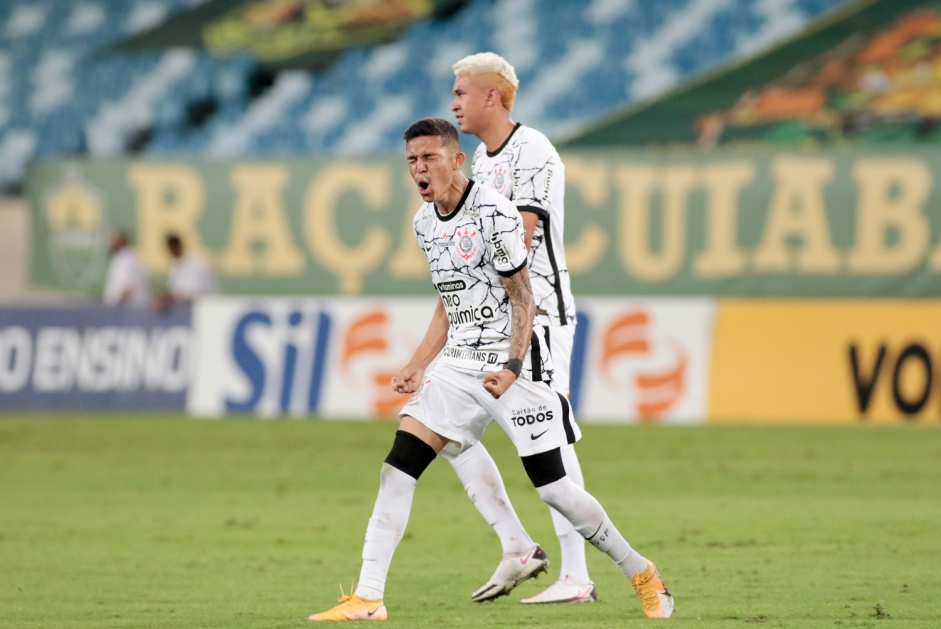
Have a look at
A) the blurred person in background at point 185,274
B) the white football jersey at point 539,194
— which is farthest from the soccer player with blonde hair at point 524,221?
the blurred person in background at point 185,274

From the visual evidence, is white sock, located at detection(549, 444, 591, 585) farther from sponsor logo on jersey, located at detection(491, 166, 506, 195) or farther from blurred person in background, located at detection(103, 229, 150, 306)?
blurred person in background, located at detection(103, 229, 150, 306)

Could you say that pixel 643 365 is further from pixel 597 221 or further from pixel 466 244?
pixel 466 244

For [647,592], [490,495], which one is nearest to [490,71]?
[490,495]

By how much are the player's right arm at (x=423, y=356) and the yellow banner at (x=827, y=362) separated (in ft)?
35.8

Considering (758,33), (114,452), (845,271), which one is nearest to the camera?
(114,452)

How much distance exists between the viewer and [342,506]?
1089cm

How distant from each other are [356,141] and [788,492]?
1620 centimetres

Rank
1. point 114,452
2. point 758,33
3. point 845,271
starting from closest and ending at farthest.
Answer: point 114,452
point 845,271
point 758,33

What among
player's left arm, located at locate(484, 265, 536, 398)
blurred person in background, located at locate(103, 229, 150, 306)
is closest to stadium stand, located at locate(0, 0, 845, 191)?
blurred person in background, located at locate(103, 229, 150, 306)

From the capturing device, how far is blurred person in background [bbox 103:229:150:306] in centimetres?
2084

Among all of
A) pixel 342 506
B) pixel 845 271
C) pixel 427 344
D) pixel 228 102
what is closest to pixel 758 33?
pixel 845 271

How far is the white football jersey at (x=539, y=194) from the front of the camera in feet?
23.2

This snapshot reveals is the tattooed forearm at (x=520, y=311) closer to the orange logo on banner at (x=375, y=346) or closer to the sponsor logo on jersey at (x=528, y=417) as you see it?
the sponsor logo on jersey at (x=528, y=417)

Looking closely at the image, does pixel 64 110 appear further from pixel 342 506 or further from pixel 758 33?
pixel 342 506
